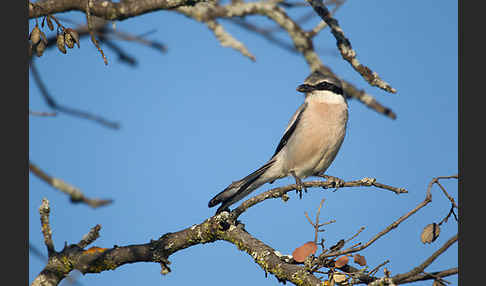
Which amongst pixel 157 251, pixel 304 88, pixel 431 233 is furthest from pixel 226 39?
pixel 431 233

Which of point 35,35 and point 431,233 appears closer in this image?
point 431,233

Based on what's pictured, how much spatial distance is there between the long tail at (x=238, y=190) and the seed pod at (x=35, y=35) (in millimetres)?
1844

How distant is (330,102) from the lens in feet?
18.1

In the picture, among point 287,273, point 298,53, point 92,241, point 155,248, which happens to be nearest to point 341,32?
point 298,53

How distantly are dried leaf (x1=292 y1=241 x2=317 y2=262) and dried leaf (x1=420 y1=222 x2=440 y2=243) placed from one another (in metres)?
0.68

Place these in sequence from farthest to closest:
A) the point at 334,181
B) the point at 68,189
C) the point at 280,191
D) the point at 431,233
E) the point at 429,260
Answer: the point at 334,181, the point at 280,191, the point at 431,233, the point at 429,260, the point at 68,189

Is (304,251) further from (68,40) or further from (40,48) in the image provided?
(40,48)

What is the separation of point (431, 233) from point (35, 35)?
2.82 m

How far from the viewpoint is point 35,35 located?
321 centimetres

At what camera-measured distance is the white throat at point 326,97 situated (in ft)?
18.2

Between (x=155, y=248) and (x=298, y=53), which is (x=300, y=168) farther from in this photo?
(x=155, y=248)

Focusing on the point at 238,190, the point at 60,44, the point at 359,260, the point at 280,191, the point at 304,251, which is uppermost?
the point at 60,44

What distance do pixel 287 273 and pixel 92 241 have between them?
1.42 metres

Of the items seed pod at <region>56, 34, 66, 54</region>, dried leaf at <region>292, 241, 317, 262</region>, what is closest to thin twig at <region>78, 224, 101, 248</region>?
seed pod at <region>56, 34, 66, 54</region>
